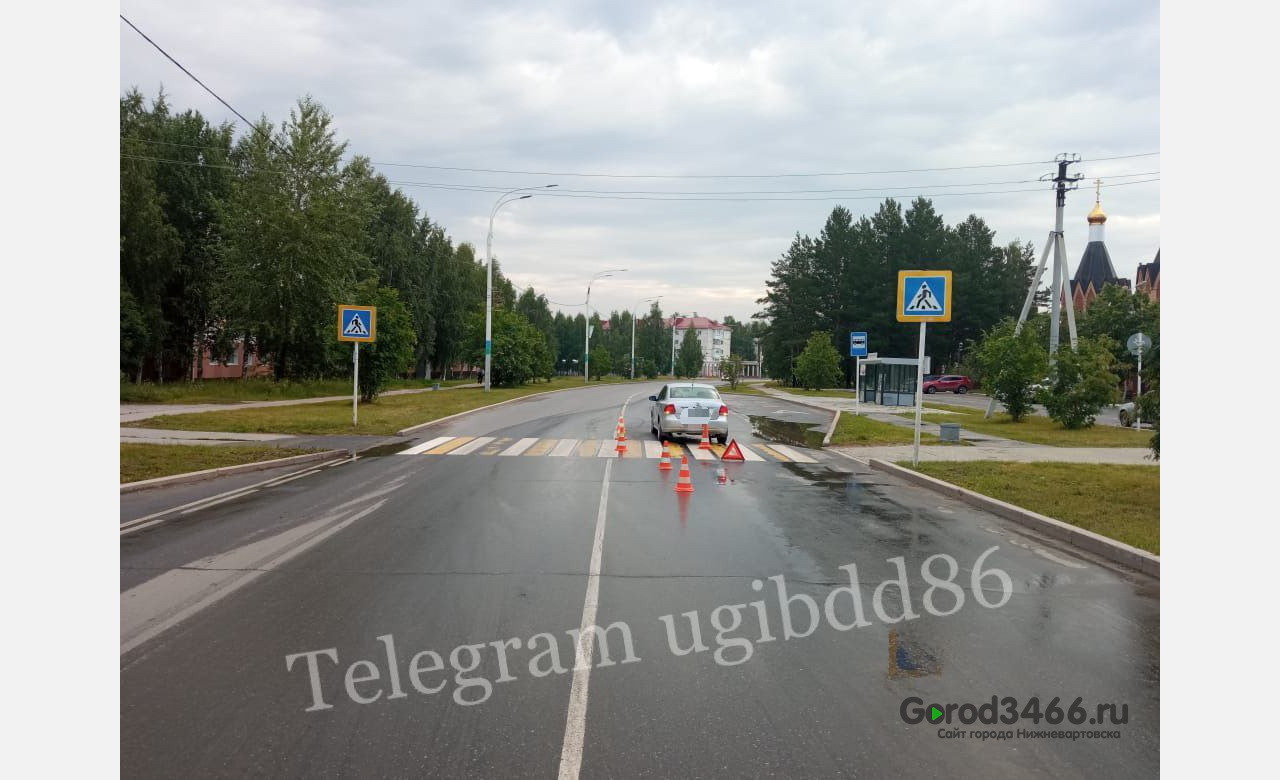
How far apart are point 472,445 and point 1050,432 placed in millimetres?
17386

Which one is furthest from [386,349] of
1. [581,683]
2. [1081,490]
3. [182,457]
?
[581,683]

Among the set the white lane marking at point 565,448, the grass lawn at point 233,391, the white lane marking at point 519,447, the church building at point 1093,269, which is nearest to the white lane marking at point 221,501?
the white lane marking at point 519,447

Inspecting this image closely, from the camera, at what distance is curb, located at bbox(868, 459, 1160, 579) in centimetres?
728

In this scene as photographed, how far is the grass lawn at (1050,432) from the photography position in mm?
20578

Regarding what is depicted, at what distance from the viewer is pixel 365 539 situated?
303 inches

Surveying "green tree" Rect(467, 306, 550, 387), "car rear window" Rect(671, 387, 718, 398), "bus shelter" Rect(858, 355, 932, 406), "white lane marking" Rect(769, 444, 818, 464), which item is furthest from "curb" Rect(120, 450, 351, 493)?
"green tree" Rect(467, 306, 550, 387)

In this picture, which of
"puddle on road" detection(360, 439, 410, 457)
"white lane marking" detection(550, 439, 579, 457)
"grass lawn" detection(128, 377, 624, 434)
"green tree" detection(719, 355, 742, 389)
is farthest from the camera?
"green tree" detection(719, 355, 742, 389)

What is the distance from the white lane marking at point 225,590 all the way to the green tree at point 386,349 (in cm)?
2026

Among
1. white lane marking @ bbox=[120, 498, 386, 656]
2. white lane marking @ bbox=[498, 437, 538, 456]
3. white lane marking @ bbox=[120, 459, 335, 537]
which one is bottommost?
white lane marking @ bbox=[120, 459, 335, 537]

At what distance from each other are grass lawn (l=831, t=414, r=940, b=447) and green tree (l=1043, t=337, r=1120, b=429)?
5193 millimetres

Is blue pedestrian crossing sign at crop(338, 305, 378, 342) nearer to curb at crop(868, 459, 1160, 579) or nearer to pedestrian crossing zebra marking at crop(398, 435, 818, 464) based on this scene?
pedestrian crossing zebra marking at crop(398, 435, 818, 464)

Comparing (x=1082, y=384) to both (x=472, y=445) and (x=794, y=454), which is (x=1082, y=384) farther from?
(x=472, y=445)

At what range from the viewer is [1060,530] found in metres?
8.62

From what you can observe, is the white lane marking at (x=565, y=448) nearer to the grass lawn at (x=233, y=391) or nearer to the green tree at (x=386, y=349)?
the green tree at (x=386, y=349)
